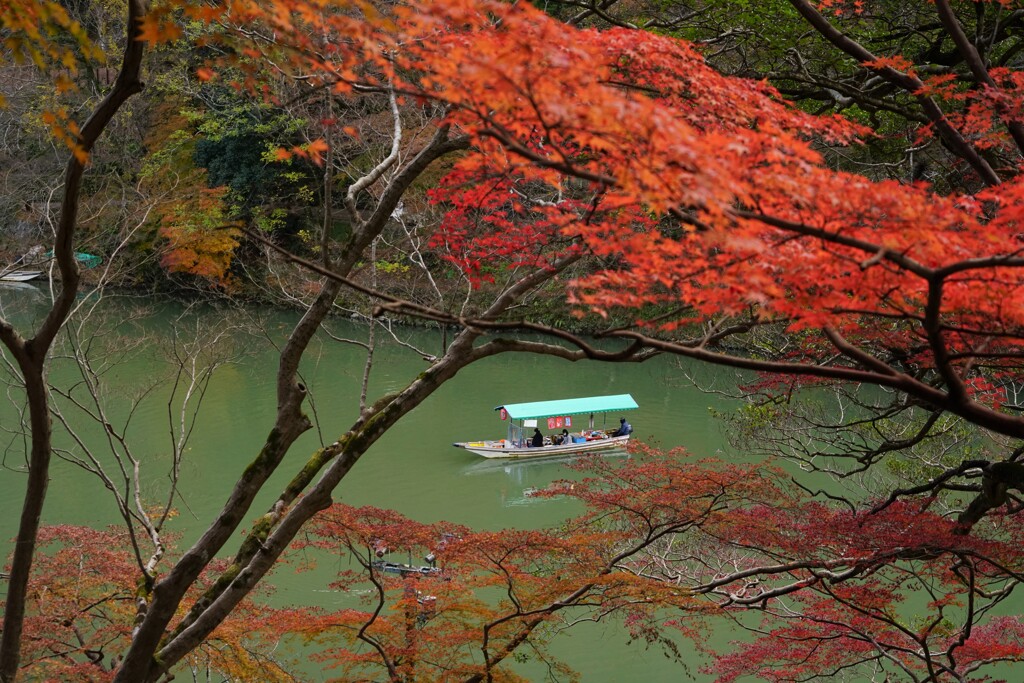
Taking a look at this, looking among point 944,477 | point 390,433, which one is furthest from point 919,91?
point 390,433

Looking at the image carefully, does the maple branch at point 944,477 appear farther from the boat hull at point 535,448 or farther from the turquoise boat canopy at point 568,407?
the turquoise boat canopy at point 568,407

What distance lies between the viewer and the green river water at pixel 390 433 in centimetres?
949

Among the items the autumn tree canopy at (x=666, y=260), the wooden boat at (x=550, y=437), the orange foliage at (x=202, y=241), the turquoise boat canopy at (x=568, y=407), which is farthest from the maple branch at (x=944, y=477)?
the orange foliage at (x=202, y=241)

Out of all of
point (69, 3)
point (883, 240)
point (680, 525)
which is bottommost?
point (883, 240)

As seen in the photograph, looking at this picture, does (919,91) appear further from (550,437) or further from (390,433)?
(390,433)

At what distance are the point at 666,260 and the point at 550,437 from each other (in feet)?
37.7

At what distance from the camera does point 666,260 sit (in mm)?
2344

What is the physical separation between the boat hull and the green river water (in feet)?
0.49

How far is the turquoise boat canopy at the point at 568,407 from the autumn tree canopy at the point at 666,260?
564 cm

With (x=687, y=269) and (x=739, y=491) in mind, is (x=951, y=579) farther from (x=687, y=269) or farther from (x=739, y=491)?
(x=687, y=269)

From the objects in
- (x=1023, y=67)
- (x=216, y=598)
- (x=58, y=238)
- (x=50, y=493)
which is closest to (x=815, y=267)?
(x=58, y=238)

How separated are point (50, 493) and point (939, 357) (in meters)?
11.1

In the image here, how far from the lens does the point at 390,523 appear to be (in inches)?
224

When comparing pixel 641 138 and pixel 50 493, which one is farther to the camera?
pixel 50 493
